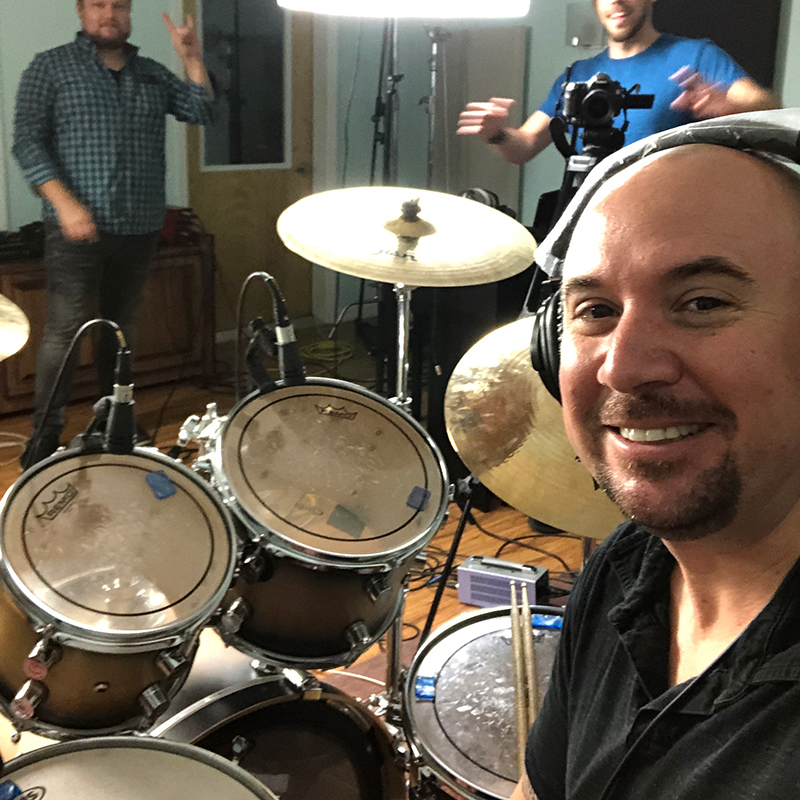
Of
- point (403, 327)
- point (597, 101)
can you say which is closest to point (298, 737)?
point (403, 327)

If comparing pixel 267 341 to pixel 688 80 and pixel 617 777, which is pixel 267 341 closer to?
pixel 617 777

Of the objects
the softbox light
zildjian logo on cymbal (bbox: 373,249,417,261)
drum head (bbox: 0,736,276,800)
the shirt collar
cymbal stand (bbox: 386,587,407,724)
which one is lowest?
cymbal stand (bbox: 386,587,407,724)

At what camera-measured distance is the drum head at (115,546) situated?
114cm

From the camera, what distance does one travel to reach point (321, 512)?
1.42 metres

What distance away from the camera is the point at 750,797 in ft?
2.03

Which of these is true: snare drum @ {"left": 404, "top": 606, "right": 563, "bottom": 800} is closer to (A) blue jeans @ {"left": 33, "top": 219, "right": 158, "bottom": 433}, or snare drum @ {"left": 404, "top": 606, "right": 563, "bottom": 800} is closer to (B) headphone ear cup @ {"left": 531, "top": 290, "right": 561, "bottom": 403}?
(B) headphone ear cup @ {"left": 531, "top": 290, "right": 561, "bottom": 403}

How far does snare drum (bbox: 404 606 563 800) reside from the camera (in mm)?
1229

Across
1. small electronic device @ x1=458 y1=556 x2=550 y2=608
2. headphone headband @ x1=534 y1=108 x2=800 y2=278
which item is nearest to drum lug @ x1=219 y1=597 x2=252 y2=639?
headphone headband @ x1=534 y1=108 x2=800 y2=278

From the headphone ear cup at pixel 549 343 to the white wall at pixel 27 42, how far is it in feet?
10.0

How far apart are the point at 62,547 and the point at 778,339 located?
93 centimetres

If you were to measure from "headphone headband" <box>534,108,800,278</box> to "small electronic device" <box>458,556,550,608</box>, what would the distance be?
Result: 5.02 ft

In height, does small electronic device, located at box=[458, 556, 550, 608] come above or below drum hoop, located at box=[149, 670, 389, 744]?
below

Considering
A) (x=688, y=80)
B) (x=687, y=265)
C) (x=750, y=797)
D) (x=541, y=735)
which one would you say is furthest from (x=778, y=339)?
(x=688, y=80)

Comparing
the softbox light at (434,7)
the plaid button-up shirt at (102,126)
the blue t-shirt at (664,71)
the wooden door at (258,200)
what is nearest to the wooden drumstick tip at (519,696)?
the softbox light at (434,7)
